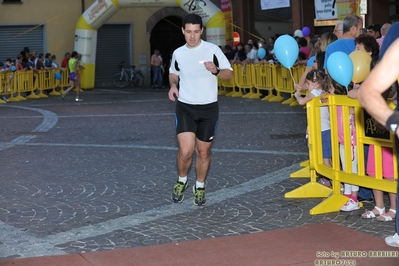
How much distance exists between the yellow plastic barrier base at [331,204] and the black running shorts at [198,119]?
129cm

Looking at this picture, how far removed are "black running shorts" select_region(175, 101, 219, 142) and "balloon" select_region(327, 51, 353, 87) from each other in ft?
4.01

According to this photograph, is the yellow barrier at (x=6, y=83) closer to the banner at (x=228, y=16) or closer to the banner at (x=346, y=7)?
the banner at (x=228, y=16)

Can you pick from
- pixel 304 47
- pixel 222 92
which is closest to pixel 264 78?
pixel 304 47

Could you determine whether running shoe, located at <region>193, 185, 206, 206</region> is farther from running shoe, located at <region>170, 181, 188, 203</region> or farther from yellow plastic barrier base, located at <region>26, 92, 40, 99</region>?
yellow plastic barrier base, located at <region>26, 92, 40, 99</region>

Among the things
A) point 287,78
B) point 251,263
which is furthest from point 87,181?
point 287,78

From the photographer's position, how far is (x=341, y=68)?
7.35 metres

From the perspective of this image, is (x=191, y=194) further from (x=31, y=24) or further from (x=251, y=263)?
A: (x=31, y=24)

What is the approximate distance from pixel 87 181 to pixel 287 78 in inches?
491

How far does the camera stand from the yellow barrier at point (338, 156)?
22.8 feet

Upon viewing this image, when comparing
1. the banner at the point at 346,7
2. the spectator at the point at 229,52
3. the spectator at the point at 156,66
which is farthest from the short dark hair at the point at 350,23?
the spectator at the point at 156,66

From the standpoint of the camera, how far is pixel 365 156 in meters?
7.41

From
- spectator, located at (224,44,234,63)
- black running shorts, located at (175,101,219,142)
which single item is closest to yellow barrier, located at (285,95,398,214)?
black running shorts, located at (175,101,219,142)

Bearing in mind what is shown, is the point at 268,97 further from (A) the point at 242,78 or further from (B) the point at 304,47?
(B) the point at 304,47

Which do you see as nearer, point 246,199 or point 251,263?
point 251,263
